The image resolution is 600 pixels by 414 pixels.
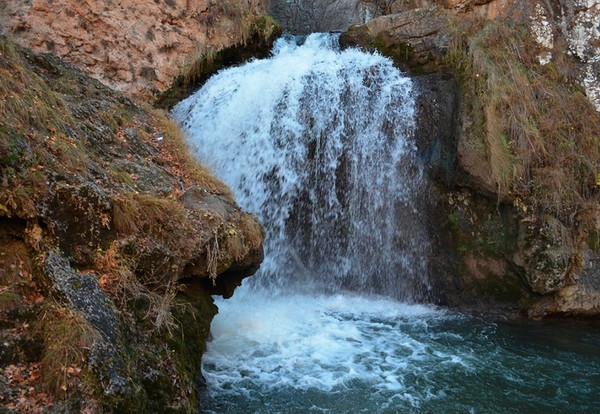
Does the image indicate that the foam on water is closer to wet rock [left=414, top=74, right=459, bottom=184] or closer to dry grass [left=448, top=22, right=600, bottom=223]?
dry grass [left=448, top=22, right=600, bottom=223]

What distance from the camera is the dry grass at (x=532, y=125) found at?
8172 mm

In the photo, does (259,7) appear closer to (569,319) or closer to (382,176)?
(382,176)

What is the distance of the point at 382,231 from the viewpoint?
8.52 metres

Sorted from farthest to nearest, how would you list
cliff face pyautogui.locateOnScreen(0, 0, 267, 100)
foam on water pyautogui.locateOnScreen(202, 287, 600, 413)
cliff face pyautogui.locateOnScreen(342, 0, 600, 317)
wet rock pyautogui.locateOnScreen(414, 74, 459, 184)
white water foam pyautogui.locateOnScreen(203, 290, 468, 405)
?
cliff face pyautogui.locateOnScreen(0, 0, 267, 100)
wet rock pyautogui.locateOnScreen(414, 74, 459, 184)
cliff face pyautogui.locateOnScreen(342, 0, 600, 317)
white water foam pyautogui.locateOnScreen(203, 290, 468, 405)
foam on water pyautogui.locateOnScreen(202, 287, 600, 413)

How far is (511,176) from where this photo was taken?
320 inches

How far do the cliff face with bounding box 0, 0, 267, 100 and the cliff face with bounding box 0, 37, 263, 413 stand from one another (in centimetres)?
327

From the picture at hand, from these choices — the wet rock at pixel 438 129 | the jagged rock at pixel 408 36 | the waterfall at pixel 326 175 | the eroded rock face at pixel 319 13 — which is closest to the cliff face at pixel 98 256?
the waterfall at pixel 326 175

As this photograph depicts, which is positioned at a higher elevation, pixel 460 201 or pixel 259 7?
pixel 259 7

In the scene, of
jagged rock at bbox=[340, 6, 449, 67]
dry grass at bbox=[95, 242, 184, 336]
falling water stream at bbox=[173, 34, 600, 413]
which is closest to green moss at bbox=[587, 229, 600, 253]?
falling water stream at bbox=[173, 34, 600, 413]

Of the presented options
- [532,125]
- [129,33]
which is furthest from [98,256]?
[532,125]

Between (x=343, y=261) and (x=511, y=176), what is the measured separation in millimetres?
2829

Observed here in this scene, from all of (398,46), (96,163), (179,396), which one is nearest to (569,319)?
(398,46)

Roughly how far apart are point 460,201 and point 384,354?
3.37m

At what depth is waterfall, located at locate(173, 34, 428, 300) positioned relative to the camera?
826 cm
